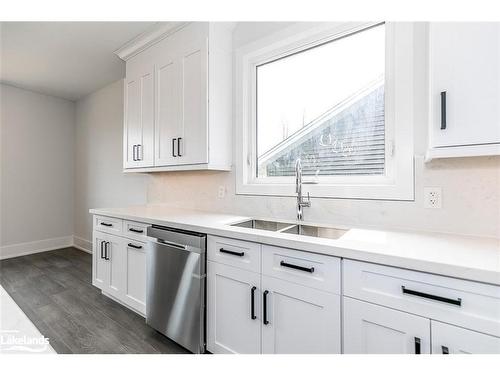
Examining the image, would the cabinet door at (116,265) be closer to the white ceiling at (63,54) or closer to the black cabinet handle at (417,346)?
the white ceiling at (63,54)

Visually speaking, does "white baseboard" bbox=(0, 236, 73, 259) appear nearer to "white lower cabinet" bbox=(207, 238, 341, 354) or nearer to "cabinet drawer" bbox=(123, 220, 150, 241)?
"cabinet drawer" bbox=(123, 220, 150, 241)

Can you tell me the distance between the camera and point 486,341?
0.86m

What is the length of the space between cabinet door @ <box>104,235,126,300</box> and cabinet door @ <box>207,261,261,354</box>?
107 cm

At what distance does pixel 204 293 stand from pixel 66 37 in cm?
283

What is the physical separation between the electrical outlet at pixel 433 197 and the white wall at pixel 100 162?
2.90 meters

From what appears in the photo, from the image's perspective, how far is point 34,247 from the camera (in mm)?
4090

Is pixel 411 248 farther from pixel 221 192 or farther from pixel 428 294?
pixel 221 192

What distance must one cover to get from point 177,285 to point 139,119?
178cm

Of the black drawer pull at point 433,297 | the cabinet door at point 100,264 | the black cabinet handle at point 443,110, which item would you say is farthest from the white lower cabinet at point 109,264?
the black cabinet handle at point 443,110

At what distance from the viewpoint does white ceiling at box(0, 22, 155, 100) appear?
2357 mm

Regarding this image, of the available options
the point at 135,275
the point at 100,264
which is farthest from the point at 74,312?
the point at 135,275

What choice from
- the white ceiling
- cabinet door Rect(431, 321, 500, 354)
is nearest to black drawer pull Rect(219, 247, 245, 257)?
cabinet door Rect(431, 321, 500, 354)

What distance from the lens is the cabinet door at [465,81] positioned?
106cm

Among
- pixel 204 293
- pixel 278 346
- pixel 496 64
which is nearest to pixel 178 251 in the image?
pixel 204 293
